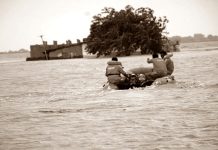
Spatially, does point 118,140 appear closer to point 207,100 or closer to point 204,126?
point 204,126

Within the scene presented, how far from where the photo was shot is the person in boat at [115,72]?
17.1 m

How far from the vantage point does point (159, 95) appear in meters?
15.0

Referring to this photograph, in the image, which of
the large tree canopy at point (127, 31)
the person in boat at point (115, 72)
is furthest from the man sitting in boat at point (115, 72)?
the large tree canopy at point (127, 31)

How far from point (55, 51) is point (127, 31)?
62.6 ft

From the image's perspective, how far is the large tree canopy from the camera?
57312 mm

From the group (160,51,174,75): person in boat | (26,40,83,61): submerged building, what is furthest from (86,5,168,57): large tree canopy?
(160,51,174,75): person in boat

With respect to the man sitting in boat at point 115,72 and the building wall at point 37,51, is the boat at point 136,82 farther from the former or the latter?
the building wall at point 37,51


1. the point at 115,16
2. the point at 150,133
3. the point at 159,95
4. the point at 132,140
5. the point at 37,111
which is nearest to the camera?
the point at 132,140

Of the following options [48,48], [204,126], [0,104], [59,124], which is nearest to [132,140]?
[204,126]

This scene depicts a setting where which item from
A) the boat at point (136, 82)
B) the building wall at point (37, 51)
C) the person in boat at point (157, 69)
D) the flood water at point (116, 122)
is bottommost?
the flood water at point (116, 122)

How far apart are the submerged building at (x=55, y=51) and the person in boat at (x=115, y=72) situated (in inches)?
2004

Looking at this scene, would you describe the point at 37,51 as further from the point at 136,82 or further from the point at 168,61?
the point at 136,82

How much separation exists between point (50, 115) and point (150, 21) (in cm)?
4857

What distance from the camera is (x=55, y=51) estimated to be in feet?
242
